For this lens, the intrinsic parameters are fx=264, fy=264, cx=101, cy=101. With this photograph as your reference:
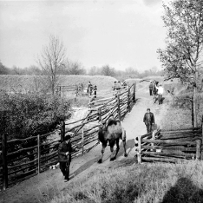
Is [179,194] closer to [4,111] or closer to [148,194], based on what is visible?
[148,194]

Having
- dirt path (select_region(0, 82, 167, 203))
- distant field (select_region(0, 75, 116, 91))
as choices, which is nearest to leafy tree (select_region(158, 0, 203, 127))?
dirt path (select_region(0, 82, 167, 203))

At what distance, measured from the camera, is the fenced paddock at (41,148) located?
8.50 meters

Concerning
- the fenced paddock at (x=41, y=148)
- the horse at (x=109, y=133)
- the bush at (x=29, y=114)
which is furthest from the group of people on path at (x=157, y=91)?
the horse at (x=109, y=133)

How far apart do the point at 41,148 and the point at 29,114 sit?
94.3 inches

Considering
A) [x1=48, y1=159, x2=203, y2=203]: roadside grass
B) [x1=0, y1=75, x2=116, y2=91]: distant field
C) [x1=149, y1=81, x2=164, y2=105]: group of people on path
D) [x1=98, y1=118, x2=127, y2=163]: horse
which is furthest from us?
[x1=0, y1=75, x2=116, y2=91]: distant field

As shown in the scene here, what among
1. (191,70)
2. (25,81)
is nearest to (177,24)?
(191,70)

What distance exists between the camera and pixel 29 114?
529 inches

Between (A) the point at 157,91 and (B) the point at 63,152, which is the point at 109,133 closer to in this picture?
(B) the point at 63,152

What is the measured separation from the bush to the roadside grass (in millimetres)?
7103

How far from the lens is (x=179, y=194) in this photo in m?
5.19

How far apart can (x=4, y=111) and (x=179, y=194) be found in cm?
1000

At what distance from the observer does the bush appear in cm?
1259

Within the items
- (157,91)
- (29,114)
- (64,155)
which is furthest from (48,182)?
(157,91)

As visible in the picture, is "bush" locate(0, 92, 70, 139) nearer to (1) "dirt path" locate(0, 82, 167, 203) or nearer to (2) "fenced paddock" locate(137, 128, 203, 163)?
(1) "dirt path" locate(0, 82, 167, 203)
